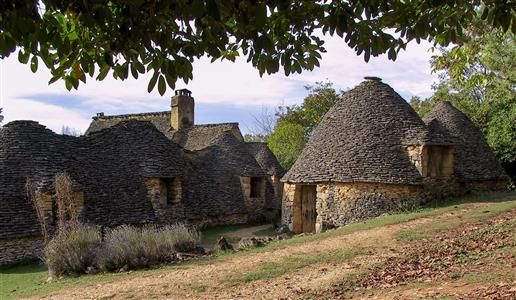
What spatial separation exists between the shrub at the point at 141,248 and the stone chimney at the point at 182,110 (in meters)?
19.5

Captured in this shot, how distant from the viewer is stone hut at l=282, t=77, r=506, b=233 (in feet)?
62.1

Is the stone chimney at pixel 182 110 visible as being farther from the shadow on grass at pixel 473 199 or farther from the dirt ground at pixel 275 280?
the dirt ground at pixel 275 280

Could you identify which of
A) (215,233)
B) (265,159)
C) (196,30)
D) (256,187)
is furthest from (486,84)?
(265,159)

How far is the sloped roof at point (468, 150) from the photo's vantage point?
68.3ft

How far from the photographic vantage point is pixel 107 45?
489cm

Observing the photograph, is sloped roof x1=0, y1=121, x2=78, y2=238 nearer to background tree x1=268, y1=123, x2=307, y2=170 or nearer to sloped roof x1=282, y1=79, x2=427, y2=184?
sloped roof x1=282, y1=79, x2=427, y2=184

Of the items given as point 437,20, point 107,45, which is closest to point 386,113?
point 437,20

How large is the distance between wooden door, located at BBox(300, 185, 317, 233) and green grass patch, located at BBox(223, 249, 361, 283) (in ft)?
27.3

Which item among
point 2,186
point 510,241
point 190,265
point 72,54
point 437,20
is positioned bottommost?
point 190,265

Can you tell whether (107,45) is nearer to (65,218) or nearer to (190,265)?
(190,265)

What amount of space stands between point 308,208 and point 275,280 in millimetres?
11037

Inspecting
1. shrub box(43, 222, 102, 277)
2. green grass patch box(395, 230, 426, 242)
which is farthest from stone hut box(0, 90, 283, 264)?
green grass patch box(395, 230, 426, 242)

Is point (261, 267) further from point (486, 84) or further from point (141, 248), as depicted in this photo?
point (486, 84)

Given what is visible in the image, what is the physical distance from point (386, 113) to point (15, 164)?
14131 mm
